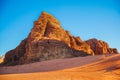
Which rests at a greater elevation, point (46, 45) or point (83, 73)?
point (46, 45)

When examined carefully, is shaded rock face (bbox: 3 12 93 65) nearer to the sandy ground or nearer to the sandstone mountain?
the sandstone mountain

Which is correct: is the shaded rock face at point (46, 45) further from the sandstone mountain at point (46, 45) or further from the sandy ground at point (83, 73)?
the sandy ground at point (83, 73)

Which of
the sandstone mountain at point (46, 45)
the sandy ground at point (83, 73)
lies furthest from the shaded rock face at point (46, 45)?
the sandy ground at point (83, 73)

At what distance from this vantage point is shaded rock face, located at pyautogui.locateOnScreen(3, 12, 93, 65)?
→ 39.8m

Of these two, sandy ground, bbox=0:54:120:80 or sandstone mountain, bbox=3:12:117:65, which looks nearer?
sandy ground, bbox=0:54:120:80

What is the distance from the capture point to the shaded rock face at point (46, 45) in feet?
131

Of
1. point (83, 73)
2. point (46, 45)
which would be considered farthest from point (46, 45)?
point (83, 73)

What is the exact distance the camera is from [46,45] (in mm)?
40031

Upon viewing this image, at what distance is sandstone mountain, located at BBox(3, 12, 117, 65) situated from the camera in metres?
39.8

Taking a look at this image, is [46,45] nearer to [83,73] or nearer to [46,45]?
[46,45]

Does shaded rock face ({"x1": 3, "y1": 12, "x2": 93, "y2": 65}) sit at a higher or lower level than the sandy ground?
higher

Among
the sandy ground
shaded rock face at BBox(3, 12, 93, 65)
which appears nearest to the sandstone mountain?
shaded rock face at BBox(3, 12, 93, 65)

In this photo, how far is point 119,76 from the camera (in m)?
8.65

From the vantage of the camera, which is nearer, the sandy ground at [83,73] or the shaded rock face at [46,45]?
the sandy ground at [83,73]
